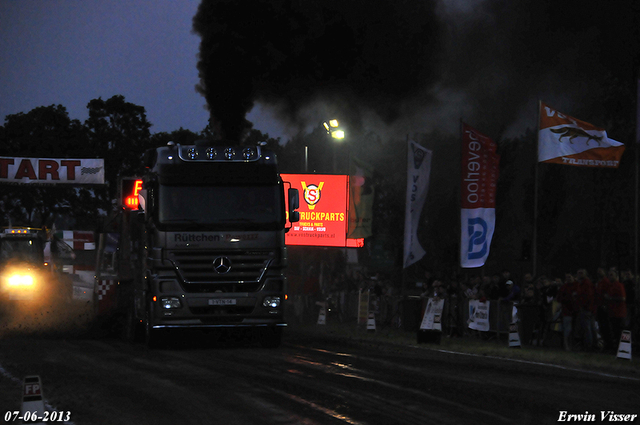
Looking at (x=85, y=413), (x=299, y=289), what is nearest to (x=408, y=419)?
(x=85, y=413)

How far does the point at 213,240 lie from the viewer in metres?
14.6

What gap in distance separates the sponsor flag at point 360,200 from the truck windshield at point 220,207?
1635 centimetres

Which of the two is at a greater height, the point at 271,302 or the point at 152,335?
the point at 271,302

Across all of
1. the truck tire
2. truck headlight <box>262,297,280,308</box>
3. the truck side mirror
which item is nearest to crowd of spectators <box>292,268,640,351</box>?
the truck side mirror

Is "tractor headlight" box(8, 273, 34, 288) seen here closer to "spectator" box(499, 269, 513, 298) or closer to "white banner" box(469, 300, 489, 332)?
"white banner" box(469, 300, 489, 332)

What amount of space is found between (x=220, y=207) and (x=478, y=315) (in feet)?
30.6

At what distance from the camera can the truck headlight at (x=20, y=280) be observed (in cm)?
2306

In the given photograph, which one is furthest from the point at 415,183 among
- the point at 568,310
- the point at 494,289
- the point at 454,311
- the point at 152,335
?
the point at 152,335

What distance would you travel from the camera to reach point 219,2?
2403cm

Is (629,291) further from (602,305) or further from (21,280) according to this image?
(21,280)

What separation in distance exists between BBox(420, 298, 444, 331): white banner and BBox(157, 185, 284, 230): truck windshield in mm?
5259

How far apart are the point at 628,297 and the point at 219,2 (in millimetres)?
13577

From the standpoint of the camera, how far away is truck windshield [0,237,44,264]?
23.2 m

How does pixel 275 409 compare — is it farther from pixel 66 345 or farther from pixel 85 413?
pixel 66 345
